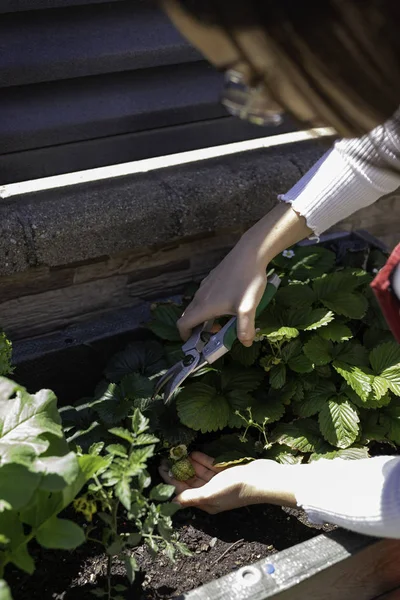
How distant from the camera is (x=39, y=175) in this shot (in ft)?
6.88

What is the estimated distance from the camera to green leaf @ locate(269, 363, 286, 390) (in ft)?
6.40

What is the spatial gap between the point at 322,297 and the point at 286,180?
40 centimetres

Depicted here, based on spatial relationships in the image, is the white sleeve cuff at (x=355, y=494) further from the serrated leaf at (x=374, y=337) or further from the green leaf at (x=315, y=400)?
the serrated leaf at (x=374, y=337)

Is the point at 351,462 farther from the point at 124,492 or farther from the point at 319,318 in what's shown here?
the point at 124,492

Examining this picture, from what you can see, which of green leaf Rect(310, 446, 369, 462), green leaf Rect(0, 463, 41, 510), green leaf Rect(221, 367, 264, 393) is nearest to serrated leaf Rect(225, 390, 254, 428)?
green leaf Rect(221, 367, 264, 393)

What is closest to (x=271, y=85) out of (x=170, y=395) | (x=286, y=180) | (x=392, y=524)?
(x=392, y=524)

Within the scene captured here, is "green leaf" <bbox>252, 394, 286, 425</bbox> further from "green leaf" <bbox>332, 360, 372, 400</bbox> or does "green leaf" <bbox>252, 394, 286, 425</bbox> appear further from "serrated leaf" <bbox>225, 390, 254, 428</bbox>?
"green leaf" <bbox>332, 360, 372, 400</bbox>

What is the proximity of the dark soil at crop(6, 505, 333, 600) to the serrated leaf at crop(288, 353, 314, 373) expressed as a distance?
377 mm

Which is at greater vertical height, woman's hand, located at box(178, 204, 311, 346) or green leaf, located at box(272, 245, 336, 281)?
woman's hand, located at box(178, 204, 311, 346)

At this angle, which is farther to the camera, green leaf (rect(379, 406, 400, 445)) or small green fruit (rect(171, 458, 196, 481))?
green leaf (rect(379, 406, 400, 445))

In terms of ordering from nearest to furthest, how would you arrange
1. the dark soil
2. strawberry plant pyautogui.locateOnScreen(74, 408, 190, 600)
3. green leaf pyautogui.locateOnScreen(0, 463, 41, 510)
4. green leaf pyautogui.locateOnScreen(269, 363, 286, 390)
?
green leaf pyautogui.locateOnScreen(0, 463, 41, 510) < strawberry plant pyautogui.locateOnScreen(74, 408, 190, 600) < the dark soil < green leaf pyautogui.locateOnScreen(269, 363, 286, 390)

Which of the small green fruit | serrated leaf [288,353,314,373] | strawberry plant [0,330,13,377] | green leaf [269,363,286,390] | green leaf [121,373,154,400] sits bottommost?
the small green fruit

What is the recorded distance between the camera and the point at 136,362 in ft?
6.68

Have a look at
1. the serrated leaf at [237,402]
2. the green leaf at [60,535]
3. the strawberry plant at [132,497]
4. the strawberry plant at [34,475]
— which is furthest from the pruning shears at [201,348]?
the green leaf at [60,535]
